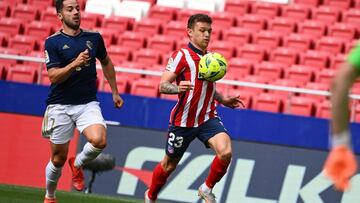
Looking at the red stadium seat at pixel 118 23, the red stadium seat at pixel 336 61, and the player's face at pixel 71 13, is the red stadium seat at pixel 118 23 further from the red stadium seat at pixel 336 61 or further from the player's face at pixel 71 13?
the player's face at pixel 71 13

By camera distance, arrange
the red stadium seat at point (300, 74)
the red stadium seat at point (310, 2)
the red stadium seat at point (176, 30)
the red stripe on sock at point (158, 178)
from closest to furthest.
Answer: the red stripe on sock at point (158, 178)
the red stadium seat at point (300, 74)
the red stadium seat at point (176, 30)
the red stadium seat at point (310, 2)

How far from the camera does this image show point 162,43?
713 inches

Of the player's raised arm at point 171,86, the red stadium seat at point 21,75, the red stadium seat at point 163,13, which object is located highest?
the player's raised arm at point 171,86

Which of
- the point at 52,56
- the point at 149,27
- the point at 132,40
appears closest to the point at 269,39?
the point at 149,27

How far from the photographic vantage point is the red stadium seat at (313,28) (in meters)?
18.0

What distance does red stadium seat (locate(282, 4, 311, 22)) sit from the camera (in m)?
18.6

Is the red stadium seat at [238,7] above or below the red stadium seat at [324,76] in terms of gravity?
above

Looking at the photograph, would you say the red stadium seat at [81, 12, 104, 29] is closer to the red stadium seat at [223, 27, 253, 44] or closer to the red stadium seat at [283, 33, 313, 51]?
the red stadium seat at [223, 27, 253, 44]

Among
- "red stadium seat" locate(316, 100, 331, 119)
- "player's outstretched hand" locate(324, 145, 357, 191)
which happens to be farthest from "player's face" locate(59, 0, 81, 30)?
"red stadium seat" locate(316, 100, 331, 119)

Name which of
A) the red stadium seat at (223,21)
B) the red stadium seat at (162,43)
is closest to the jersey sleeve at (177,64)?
the red stadium seat at (162,43)

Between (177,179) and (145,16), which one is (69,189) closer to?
(177,179)

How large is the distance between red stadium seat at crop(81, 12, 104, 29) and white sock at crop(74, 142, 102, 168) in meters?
9.00

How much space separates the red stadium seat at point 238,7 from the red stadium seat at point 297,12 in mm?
796

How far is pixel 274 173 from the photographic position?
553 inches
